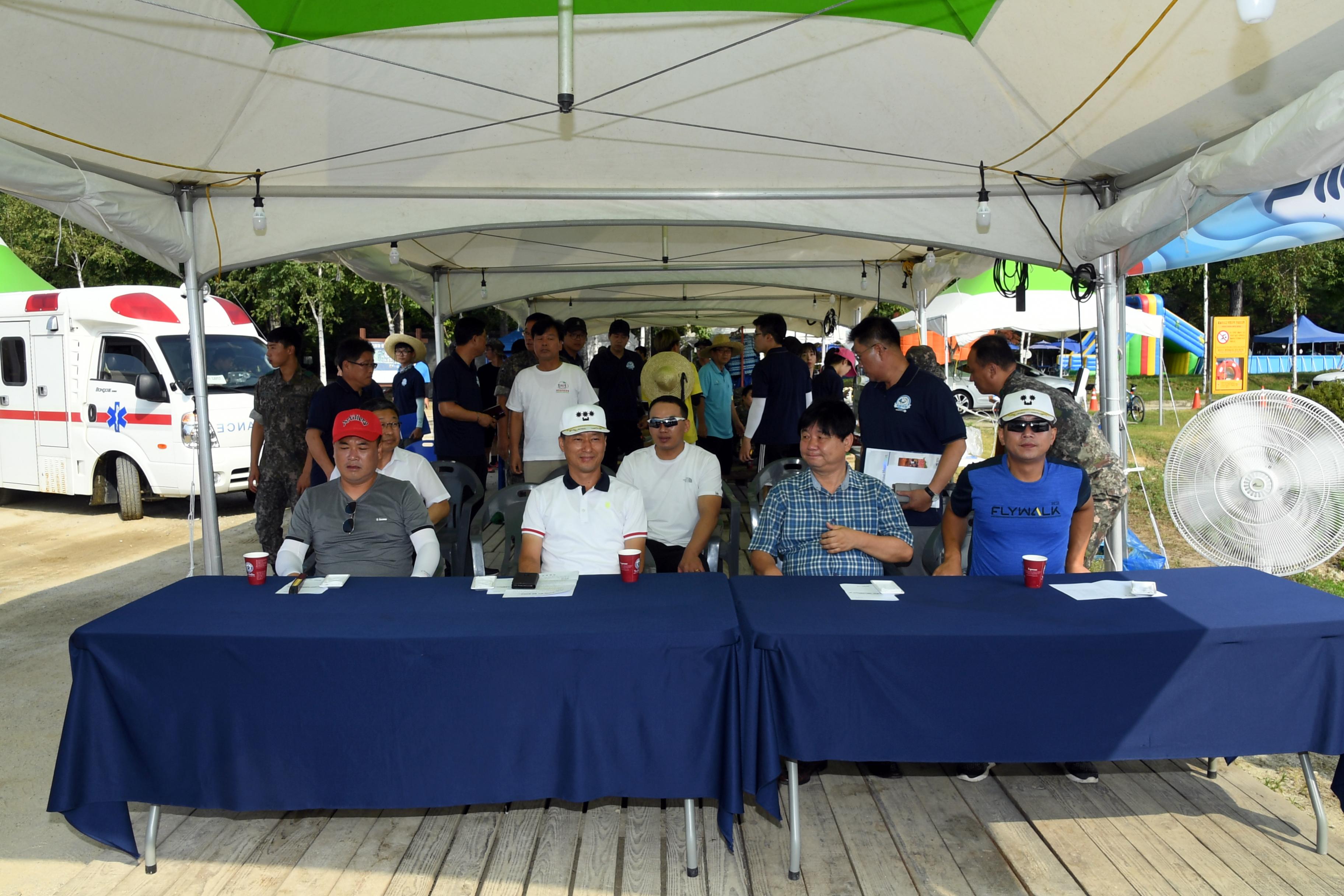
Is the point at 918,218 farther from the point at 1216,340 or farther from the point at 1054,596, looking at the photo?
the point at 1216,340

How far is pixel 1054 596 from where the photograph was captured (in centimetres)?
277

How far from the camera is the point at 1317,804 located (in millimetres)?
2656

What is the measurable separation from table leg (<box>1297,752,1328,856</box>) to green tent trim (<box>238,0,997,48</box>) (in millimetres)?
2748

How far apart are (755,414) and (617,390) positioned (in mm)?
1601

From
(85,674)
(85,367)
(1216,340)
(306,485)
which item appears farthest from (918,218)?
(1216,340)

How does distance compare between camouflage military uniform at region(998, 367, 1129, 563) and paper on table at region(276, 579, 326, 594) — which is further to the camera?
camouflage military uniform at region(998, 367, 1129, 563)

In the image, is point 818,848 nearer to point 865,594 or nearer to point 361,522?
point 865,594

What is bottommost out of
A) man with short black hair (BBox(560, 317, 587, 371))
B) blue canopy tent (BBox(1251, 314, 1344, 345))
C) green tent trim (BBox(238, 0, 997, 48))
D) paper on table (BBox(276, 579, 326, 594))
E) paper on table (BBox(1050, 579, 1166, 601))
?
paper on table (BBox(1050, 579, 1166, 601))

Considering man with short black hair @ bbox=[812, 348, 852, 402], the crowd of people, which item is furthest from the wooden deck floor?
man with short black hair @ bbox=[812, 348, 852, 402]

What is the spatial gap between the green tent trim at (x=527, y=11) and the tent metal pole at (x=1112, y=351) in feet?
5.07

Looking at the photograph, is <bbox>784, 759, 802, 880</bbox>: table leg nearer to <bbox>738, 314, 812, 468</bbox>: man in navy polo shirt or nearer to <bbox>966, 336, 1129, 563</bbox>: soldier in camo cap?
<bbox>966, 336, 1129, 563</bbox>: soldier in camo cap

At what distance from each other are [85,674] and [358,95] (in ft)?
8.79

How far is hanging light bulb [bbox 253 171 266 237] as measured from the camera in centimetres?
456

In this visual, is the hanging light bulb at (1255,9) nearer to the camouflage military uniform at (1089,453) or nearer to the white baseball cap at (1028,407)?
the white baseball cap at (1028,407)
